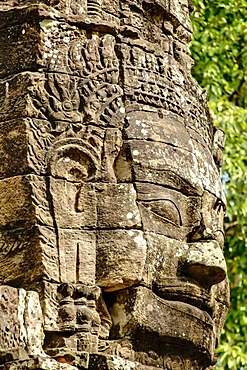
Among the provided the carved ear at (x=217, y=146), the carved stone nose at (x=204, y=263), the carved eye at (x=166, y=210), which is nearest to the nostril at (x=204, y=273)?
the carved stone nose at (x=204, y=263)

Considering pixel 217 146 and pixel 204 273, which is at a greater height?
pixel 217 146

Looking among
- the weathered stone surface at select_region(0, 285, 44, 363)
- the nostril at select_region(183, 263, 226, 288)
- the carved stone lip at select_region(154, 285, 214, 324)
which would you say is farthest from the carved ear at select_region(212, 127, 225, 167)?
the weathered stone surface at select_region(0, 285, 44, 363)

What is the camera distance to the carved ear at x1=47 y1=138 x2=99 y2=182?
945cm

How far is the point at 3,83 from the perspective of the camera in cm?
968

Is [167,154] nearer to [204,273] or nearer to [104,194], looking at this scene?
[104,194]

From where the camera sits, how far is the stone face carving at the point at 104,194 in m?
9.29

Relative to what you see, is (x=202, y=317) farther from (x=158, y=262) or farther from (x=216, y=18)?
(x=216, y=18)

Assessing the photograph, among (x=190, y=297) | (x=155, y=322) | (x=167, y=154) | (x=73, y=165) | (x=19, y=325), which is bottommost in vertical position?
(x=19, y=325)

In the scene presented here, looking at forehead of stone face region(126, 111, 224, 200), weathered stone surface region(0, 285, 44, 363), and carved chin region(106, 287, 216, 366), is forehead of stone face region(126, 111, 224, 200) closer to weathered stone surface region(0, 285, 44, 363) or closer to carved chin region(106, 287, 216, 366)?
carved chin region(106, 287, 216, 366)

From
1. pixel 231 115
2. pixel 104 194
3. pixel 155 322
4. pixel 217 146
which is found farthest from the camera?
pixel 231 115

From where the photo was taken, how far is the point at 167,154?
31.9 ft

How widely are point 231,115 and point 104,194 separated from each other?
22.2ft

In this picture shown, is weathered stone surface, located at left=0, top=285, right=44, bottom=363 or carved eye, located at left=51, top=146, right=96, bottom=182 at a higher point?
carved eye, located at left=51, top=146, right=96, bottom=182

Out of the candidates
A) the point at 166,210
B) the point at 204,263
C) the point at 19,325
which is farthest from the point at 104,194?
the point at 19,325
